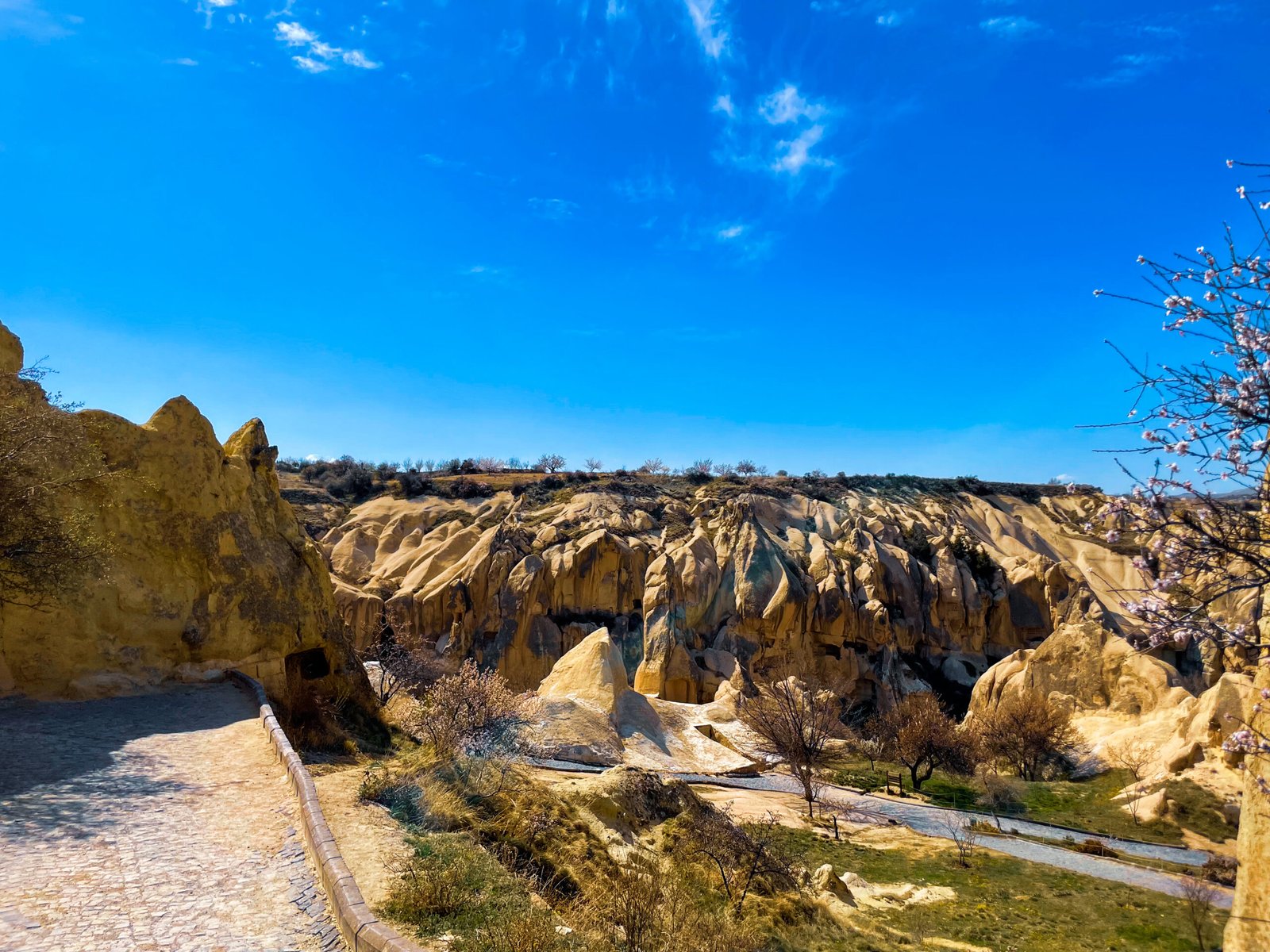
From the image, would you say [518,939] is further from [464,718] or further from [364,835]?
[464,718]

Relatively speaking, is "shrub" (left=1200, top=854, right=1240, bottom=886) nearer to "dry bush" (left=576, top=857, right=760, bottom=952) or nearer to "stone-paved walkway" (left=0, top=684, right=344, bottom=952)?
"dry bush" (left=576, top=857, right=760, bottom=952)

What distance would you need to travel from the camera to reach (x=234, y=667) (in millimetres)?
13602

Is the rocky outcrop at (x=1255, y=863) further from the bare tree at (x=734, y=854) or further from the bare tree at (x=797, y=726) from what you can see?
the bare tree at (x=797, y=726)

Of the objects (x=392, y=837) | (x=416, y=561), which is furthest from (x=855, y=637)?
(x=392, y=837)

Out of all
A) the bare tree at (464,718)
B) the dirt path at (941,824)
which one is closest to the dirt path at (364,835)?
the bare tree at (464,718)

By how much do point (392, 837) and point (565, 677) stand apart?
19.8 meters

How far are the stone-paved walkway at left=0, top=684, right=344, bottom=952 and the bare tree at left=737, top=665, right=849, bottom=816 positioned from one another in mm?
15629

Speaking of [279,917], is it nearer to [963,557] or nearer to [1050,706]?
[1050,706]

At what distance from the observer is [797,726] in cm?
2164

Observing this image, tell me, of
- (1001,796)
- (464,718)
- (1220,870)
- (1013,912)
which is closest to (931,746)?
(1001,796)

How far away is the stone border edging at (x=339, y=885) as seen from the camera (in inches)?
193

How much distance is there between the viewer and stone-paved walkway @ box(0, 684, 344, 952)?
199 inches

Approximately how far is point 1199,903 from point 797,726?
10.4 metres

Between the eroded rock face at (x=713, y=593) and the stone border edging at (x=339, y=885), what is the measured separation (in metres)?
31.0
